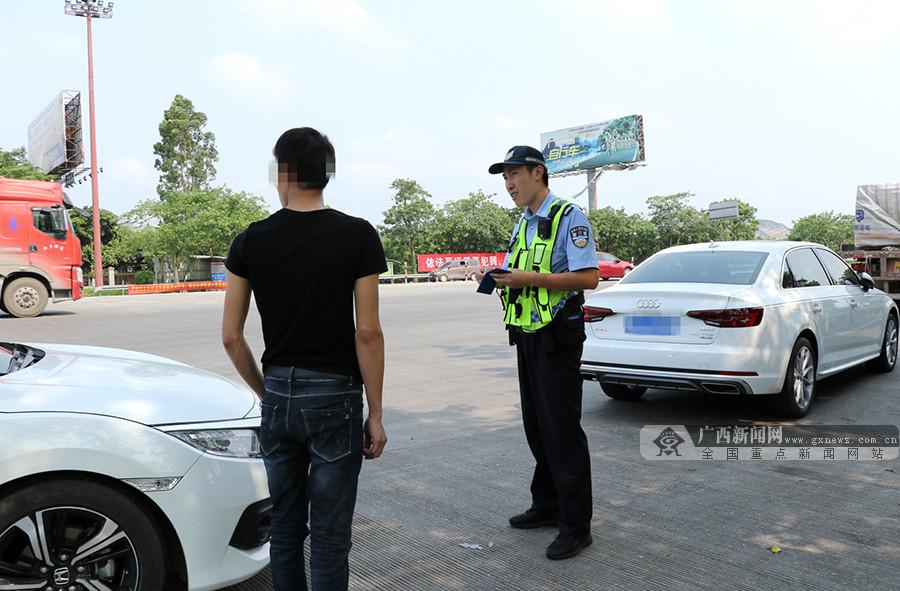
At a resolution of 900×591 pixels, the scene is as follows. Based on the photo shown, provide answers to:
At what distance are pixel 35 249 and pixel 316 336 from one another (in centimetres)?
1691

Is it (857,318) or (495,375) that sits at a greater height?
(857,318)

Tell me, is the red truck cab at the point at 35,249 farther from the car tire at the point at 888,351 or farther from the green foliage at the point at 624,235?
the green foliage at the point at 624,235

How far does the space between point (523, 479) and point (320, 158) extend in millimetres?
2751

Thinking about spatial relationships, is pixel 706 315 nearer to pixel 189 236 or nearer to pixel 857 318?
pixel 857 318

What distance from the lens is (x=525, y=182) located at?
10.9 feet

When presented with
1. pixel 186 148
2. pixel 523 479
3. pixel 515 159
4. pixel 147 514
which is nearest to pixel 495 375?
pixel 523 479

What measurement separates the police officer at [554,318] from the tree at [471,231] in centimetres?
4991

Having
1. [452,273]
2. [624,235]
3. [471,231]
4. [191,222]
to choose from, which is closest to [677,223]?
[624,235]

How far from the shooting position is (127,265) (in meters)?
55.9

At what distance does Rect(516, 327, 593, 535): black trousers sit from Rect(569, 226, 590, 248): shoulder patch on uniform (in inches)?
15.6

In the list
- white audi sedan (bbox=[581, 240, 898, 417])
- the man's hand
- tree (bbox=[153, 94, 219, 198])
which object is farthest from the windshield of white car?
tree (bbox=[153, 94, 219, 198])

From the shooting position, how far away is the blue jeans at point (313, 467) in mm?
2111

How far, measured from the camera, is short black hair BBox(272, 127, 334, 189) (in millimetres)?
2121

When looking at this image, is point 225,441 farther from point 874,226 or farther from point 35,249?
point 35,249
